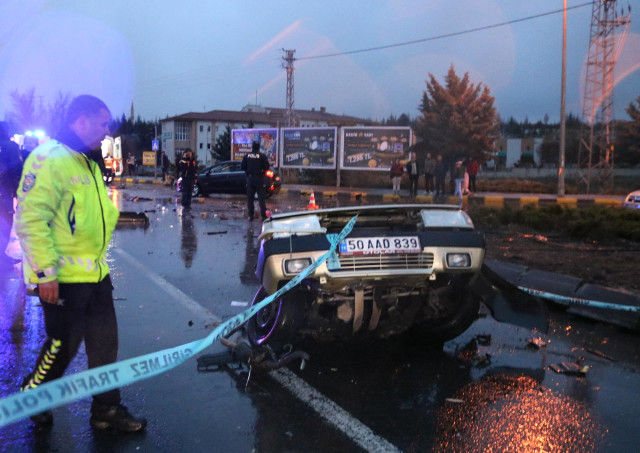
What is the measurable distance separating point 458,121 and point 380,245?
53335 millimetres

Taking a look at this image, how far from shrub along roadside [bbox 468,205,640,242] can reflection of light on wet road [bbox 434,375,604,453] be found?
27.5 feet

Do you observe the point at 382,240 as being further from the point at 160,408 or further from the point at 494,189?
the point at 494,189

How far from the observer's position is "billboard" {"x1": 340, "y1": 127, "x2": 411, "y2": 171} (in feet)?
99.2

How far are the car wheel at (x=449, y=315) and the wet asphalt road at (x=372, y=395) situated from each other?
0.52 ft

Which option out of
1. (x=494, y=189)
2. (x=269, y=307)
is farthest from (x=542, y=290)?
(x=494, y=189)

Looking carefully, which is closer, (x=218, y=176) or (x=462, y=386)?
(x=462, y=386)

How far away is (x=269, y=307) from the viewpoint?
4793mm

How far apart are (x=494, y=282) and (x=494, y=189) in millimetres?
33217

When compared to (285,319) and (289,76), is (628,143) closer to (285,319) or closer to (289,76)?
(289,76)

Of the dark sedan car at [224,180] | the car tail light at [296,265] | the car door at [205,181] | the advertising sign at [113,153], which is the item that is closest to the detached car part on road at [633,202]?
the dark sedan car at [224,180]

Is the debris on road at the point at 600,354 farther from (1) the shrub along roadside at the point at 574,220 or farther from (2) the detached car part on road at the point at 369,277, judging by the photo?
(1) the shrub along roadside at the point at 574,220

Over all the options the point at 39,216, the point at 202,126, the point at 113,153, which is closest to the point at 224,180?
the point at 113,153

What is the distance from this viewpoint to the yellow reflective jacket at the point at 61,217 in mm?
3160

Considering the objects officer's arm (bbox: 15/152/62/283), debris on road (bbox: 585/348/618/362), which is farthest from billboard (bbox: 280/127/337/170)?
officer's arm (bbox: 15/152/62/283)
